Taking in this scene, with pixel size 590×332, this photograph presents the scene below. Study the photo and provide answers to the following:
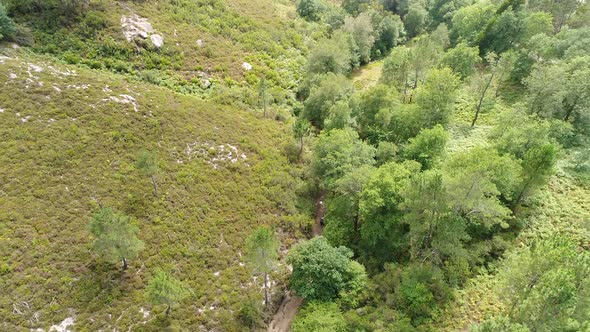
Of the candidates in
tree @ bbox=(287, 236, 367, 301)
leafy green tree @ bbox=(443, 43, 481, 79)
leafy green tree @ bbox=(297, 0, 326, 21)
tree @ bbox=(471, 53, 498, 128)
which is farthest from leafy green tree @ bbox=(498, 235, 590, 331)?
leafy green tree @ bbox=(297, 0, 326, 21)

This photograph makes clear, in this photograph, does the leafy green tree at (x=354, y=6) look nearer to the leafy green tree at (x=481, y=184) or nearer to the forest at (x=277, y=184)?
the forest at (x=277, y=184)

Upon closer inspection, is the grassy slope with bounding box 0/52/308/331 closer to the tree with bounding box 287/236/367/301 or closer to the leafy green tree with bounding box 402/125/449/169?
the tree with bounding box 287/236/367/301

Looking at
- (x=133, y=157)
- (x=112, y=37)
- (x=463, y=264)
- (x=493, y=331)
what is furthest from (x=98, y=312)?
(x=112, y=37)

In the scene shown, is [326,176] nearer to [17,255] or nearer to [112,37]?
[17,255]

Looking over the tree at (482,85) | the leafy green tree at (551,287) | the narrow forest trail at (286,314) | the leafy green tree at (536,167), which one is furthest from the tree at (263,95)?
the leafy green tree at (551,287)

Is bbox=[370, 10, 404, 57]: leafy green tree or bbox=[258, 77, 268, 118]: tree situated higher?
bbox=[370, 10, 404, 57]: leafy green tree

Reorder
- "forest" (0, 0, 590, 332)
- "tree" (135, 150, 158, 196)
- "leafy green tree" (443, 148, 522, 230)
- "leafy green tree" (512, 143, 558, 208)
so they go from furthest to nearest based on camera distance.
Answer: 1. "tree" (135, 150, 158, 196)
2. "leafy green tree" (512, 143, 558, 208)
3. "forest" (0, 0, 590, 332)
4. "leafy green tree" (443, 148, 522, 230)
